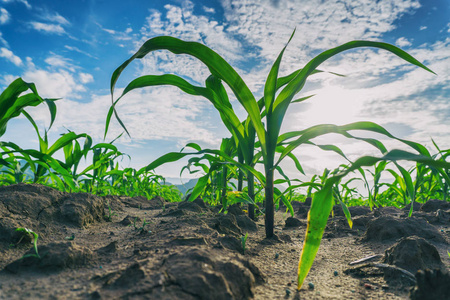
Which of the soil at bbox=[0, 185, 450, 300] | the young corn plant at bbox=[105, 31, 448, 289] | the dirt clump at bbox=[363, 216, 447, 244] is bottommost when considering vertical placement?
the soil at bbox=[0, 185, 450, 300]

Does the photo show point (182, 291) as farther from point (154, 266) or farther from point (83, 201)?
point (83, 201)

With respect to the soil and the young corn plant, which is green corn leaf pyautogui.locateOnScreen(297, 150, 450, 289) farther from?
the young corn plant

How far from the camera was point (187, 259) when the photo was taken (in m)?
0.73

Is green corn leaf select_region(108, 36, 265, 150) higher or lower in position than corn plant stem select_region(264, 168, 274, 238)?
higher

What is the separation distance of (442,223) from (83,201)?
2278mm

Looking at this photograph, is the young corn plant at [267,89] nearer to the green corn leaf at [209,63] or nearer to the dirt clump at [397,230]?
the green corn leaf at [209,63]

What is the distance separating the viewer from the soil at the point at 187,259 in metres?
0.67

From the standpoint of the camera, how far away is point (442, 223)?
6.02 ft

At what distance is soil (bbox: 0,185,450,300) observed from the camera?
671mm

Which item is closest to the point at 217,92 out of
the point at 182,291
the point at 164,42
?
the point at 164,42

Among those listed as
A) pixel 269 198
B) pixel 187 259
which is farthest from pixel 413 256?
pixel 187 259

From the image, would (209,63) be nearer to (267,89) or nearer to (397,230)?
(267,89)

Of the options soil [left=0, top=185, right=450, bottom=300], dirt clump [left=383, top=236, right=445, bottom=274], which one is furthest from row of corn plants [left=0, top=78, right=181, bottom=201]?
dirt clump [left=383, top=236, right=445, bottom=274]

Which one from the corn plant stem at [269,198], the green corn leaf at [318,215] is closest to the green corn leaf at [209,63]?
the corn plant stem at [269,198]
